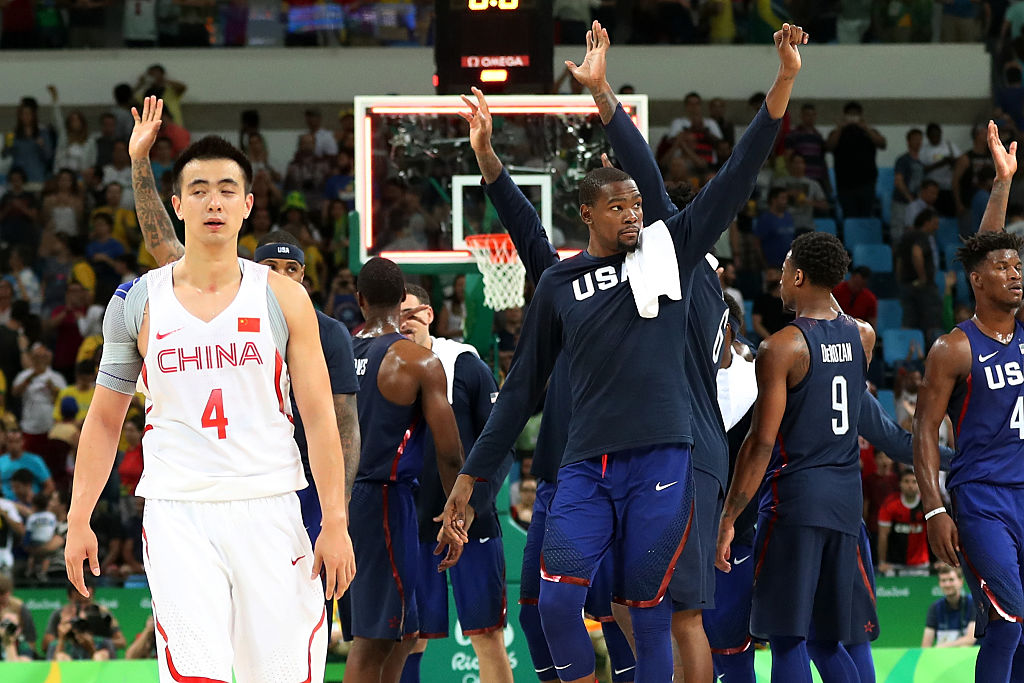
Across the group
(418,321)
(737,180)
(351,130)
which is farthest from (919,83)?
(737,180)

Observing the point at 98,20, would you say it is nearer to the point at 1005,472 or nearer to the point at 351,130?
the point at 351,130

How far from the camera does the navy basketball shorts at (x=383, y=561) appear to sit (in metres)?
7.22

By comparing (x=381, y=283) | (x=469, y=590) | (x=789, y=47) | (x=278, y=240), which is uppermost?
(x=789, y=47)

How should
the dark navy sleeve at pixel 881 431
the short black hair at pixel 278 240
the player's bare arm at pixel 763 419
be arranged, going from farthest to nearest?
the dark navy sleeve at pixel 881 431 → the short black hair at pixel 278 240 → the player's bare arm at pixel 763 419

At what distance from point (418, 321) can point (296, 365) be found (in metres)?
3.03

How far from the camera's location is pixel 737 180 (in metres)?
5.69

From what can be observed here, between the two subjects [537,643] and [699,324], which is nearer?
[699,324]

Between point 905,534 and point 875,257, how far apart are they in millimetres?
6718

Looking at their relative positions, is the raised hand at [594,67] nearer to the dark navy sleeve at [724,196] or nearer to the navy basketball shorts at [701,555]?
the dark navy sleeve at [724,196]

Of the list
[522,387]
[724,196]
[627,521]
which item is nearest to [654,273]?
[724,196]

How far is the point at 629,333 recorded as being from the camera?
580cm

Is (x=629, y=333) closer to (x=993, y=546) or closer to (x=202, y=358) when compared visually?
(x=202, y=358)

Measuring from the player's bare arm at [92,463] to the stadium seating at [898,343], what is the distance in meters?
12.7

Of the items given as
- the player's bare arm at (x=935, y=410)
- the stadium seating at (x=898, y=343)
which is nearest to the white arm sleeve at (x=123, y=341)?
the player's bare arm at (x=935, y=410)
